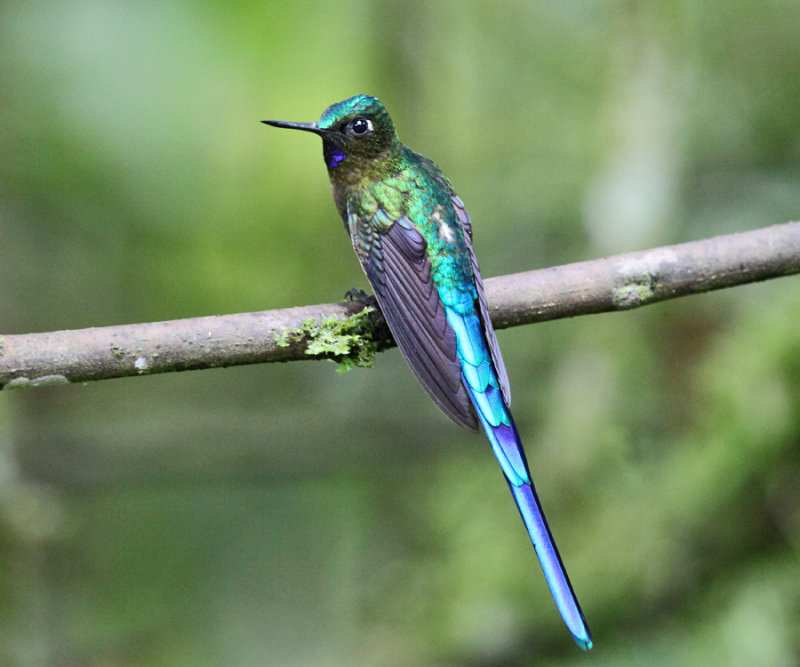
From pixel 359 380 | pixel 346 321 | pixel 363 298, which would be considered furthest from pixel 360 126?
pixel 359 380

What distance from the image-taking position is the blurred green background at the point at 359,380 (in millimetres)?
3783

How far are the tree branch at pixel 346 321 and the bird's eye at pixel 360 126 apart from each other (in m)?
0.58

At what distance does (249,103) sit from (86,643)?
2.90 m

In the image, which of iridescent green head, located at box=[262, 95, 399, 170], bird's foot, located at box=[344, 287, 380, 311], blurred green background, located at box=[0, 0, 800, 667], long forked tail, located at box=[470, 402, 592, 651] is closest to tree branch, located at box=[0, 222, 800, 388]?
bird's foot, located at box=[344, 287, 380, 311]

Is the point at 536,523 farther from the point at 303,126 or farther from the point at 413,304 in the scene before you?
the point at 303,126

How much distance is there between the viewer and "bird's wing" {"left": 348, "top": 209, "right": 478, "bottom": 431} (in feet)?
7.06

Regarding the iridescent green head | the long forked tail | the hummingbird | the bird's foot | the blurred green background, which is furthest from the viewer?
the blurred green background

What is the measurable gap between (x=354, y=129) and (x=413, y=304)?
0.62m

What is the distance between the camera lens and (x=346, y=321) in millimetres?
Answer: 2178

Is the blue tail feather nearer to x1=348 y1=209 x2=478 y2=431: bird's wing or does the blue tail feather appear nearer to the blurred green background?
x1=348 y1=209 x2=478 y2=431: bird's wing

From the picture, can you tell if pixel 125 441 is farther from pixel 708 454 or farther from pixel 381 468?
pixel 708 454

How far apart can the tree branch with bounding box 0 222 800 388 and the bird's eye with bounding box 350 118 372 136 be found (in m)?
0.58

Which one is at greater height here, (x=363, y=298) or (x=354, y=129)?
(x=354, y=129)

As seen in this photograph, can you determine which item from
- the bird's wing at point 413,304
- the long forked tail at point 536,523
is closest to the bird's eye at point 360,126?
the bird's wing at point 413,304
